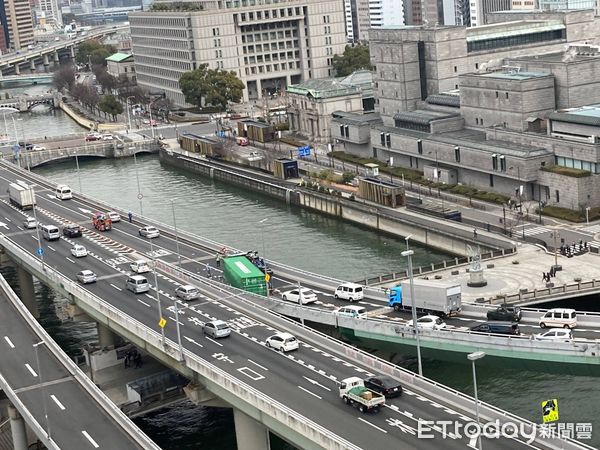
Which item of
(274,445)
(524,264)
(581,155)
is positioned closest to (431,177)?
(581,155)

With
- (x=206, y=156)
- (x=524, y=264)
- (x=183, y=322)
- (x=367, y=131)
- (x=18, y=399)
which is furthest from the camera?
(x=206, y=156)

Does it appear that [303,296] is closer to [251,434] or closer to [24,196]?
[251,434]

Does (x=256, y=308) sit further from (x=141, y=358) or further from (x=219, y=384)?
(x=219, y=384)

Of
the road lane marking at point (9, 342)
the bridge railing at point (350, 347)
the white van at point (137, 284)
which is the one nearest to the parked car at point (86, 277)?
the white van at point (137, 284)

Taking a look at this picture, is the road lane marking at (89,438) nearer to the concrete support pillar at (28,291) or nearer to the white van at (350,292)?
the white van at (350,292)

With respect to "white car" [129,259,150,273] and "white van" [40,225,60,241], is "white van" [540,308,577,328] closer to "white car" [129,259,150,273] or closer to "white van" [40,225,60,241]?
"white car" [129,259,150,273]

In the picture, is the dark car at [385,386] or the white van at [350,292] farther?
the white van at [350,292]
